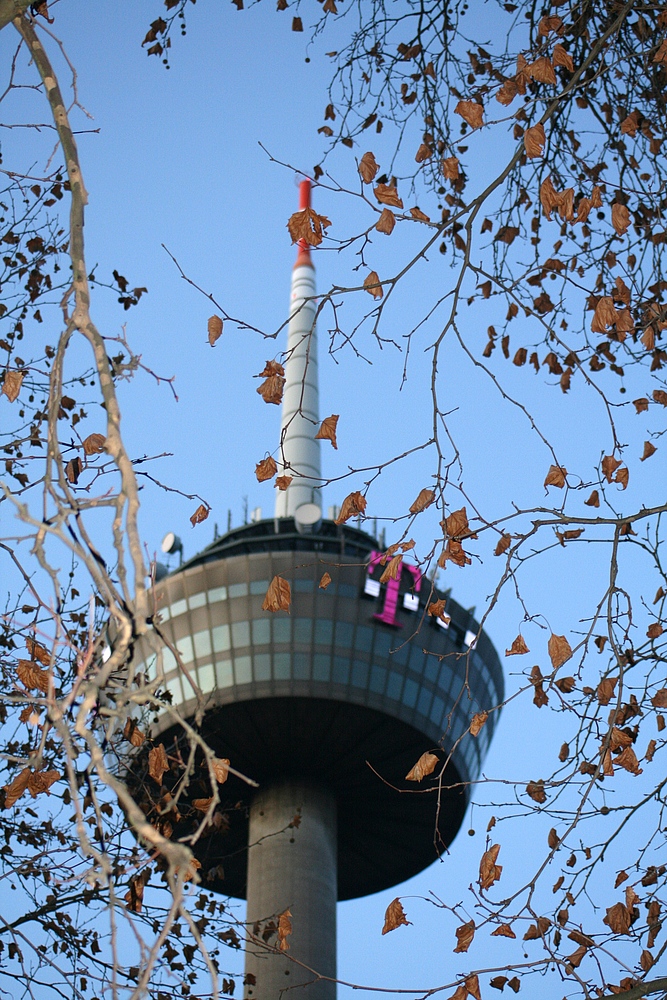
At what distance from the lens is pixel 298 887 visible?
126 feet

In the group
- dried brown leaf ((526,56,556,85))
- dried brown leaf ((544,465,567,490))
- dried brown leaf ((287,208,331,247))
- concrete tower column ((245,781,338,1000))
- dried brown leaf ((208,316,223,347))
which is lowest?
dried brown leaf ((544,465,567,490))

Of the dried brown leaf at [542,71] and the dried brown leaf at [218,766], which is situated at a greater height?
the dried brown leaf at [542,71]

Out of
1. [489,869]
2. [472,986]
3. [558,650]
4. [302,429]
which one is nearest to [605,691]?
[558,650]

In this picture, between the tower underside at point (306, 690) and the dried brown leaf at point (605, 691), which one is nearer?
the dried brown leaf at point (605, 691)

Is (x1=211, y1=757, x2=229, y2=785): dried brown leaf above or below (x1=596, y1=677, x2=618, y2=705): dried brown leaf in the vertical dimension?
below

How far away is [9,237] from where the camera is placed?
11.7 meters

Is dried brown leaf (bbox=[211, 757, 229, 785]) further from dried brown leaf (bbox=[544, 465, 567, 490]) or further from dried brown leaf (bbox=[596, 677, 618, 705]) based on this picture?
dried brown leaf (bbox=[544, 465, 567, 490])

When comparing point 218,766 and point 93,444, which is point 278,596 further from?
point 218,766

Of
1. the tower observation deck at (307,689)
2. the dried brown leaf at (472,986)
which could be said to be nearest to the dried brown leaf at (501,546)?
the dried brown leaf at (472,986)

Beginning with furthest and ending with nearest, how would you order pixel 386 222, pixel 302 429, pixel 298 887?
pixel 302 429, pixel 298 887, pixel 386 222

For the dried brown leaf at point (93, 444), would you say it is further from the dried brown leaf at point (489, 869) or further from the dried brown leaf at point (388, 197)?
the dried brown leaf at point (489, 869)

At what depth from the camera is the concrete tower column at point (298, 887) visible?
37.4 metres

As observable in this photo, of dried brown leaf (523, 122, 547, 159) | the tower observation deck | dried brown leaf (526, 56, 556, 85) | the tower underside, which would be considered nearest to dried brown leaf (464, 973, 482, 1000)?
dried brown leaf (523, 122, 547, 159)

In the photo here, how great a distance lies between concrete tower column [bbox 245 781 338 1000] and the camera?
3741cm
